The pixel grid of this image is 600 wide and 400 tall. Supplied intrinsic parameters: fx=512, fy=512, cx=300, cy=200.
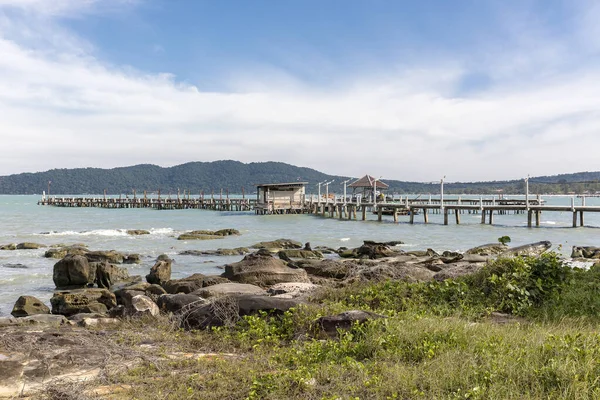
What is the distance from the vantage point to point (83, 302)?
12.7 metres

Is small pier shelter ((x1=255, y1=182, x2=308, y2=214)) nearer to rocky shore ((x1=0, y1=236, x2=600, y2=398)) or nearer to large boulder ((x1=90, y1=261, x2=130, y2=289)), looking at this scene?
rocky shore ((x1=0, y1=236, x2=600, y2=398))

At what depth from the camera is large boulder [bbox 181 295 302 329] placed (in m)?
8.17

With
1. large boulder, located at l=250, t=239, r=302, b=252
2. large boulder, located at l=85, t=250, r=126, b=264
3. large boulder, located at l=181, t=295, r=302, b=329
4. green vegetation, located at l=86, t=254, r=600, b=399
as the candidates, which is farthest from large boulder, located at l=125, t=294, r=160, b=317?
large boulder, located at l=250, t=239, r=302, b=252

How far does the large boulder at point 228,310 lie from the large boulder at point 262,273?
554cm

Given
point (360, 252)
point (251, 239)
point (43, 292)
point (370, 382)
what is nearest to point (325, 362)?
point (370, 382)

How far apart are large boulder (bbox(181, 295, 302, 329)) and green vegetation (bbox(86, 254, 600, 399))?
22cm

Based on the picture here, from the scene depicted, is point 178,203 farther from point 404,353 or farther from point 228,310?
point 404,353

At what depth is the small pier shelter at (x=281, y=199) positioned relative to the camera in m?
62.8

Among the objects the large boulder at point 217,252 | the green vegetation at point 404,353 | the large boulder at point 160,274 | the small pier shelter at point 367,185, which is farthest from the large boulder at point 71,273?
the small pier shelter at point 367,185

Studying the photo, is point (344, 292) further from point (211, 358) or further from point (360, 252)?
point (360, 252)

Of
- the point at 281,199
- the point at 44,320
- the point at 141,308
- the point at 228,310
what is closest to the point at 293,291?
the point at 228,310

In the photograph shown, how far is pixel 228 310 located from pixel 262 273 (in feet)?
20.7

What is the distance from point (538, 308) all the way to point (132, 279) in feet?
45.4

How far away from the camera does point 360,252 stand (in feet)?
78.2
